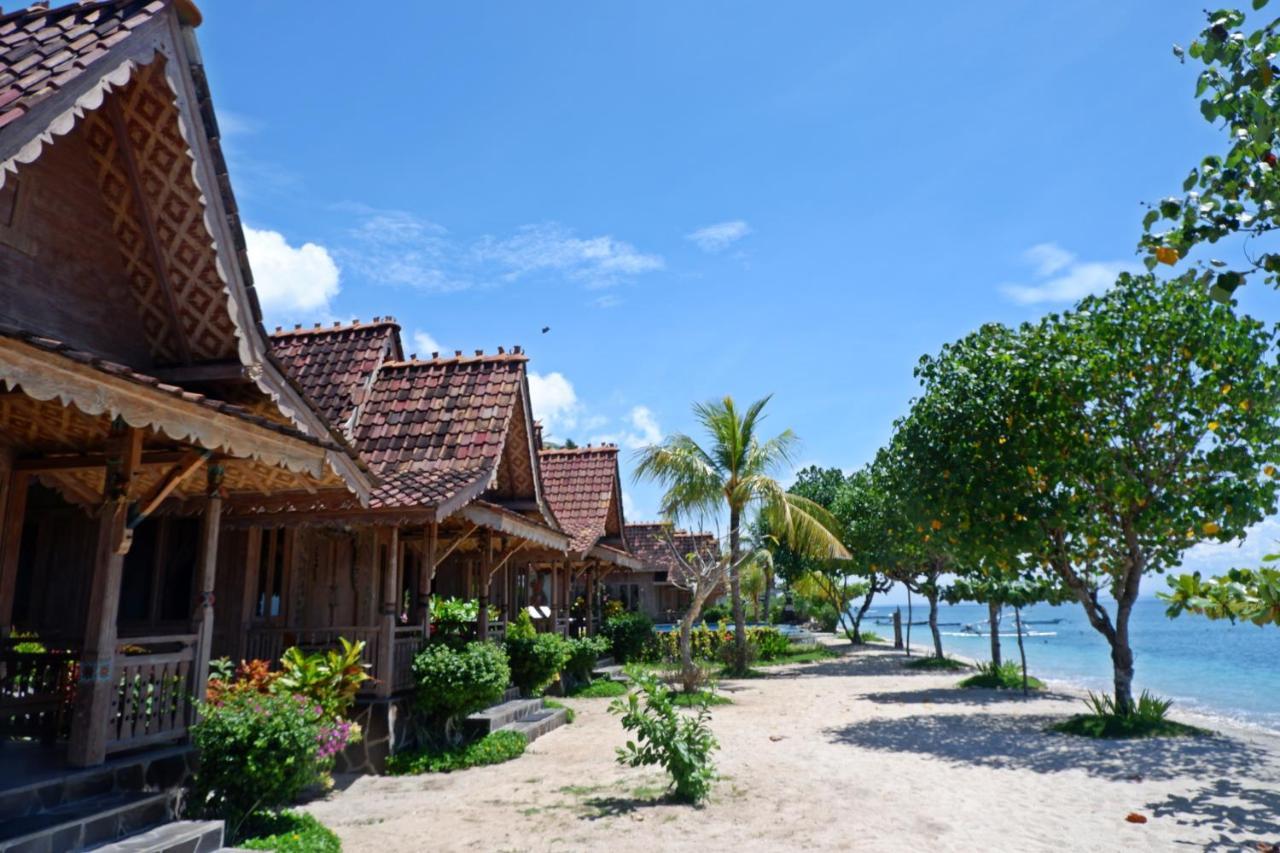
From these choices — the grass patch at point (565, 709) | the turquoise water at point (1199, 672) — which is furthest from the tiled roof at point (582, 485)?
the turquoise water at point (1199, 672)

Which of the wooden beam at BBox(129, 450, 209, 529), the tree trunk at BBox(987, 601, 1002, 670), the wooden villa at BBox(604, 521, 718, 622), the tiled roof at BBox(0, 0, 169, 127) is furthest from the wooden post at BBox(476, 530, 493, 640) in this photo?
the wooden villa at BBox(604, 521, 718, 622)

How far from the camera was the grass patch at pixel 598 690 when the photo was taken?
18766 millimetres

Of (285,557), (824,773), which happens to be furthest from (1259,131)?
(285,557)

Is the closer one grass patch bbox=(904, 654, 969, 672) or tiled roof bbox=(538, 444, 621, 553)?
tiled roof bbox=(538, 444, 621, 553)

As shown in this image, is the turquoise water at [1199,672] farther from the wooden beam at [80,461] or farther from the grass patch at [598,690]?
the grass patch at [598,690]

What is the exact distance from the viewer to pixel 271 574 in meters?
11.5

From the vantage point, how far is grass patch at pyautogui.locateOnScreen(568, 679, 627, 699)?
18.8 meters

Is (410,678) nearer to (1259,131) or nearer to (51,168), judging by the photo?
(51,168)

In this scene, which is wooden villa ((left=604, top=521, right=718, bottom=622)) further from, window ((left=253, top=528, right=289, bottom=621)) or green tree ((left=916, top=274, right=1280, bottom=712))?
window ((left=253, top=528, right=289, bottom=621))

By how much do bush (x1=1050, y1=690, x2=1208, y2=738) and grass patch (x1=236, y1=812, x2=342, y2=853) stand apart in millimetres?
11429

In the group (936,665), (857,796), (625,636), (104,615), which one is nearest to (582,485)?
(625,636)

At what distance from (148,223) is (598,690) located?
14.6 m

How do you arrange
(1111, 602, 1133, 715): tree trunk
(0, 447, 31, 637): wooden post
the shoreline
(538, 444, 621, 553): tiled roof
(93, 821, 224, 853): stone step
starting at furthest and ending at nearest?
(538, 444, 621, 553): tiled roof → the shoreline → (1111, 602, 1133, 715): tree trunk → (0, 447, 31, 637): wooden post → (93, 821, 224, 853): stone step

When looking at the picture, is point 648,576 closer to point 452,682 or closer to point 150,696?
point 452,682
